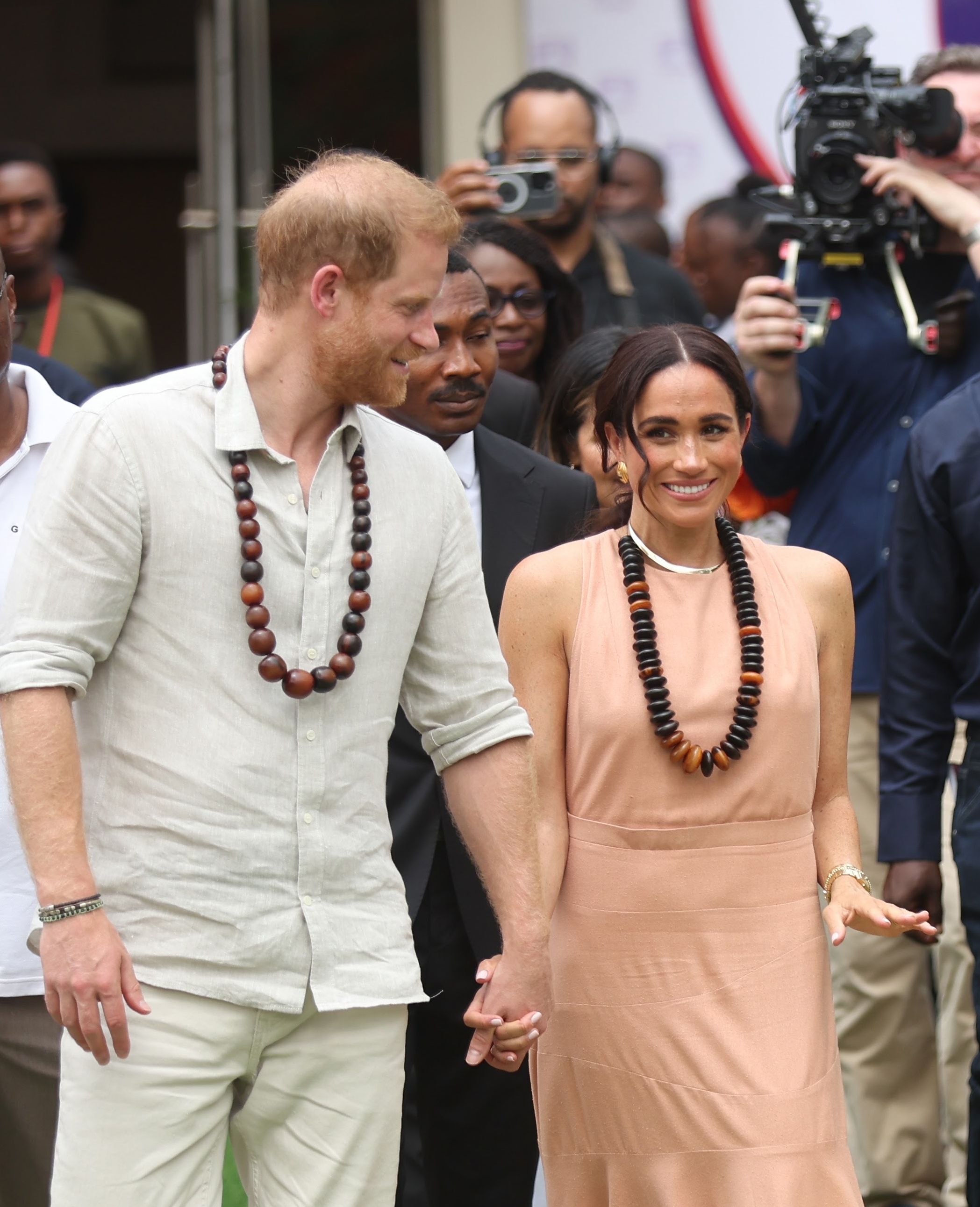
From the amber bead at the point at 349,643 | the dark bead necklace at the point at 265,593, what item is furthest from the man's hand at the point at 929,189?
the amber bead at the point at 349,643

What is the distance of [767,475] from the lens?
5043 millimetres

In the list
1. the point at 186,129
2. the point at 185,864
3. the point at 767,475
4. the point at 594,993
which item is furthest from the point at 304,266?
the point at 186,129

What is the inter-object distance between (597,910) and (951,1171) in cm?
206

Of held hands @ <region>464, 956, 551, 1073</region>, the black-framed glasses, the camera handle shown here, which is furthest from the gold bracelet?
the black-framed glasses

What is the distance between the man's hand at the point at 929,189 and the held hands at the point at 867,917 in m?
2.09

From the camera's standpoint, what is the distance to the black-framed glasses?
5.04 meters

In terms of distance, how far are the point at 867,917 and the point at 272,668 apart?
1.18 meters

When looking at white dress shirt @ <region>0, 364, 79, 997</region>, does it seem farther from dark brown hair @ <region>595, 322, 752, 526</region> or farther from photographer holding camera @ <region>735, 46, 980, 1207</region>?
photographer holding camera @ <region>735, 46, 980, 1207</region>

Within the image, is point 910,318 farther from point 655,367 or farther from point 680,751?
point 680,751

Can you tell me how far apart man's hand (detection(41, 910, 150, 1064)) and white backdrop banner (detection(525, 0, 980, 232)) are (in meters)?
6.21

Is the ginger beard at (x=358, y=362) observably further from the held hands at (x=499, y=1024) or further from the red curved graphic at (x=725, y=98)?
the red curved graphic at (x=725, y=98)

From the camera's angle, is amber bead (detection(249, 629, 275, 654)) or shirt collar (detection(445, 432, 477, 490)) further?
shirt collar (detection(445, 432, 477, 490))

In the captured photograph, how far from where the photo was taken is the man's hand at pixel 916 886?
163 inches

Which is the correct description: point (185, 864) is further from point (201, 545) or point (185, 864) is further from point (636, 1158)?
point (636, 1158)
